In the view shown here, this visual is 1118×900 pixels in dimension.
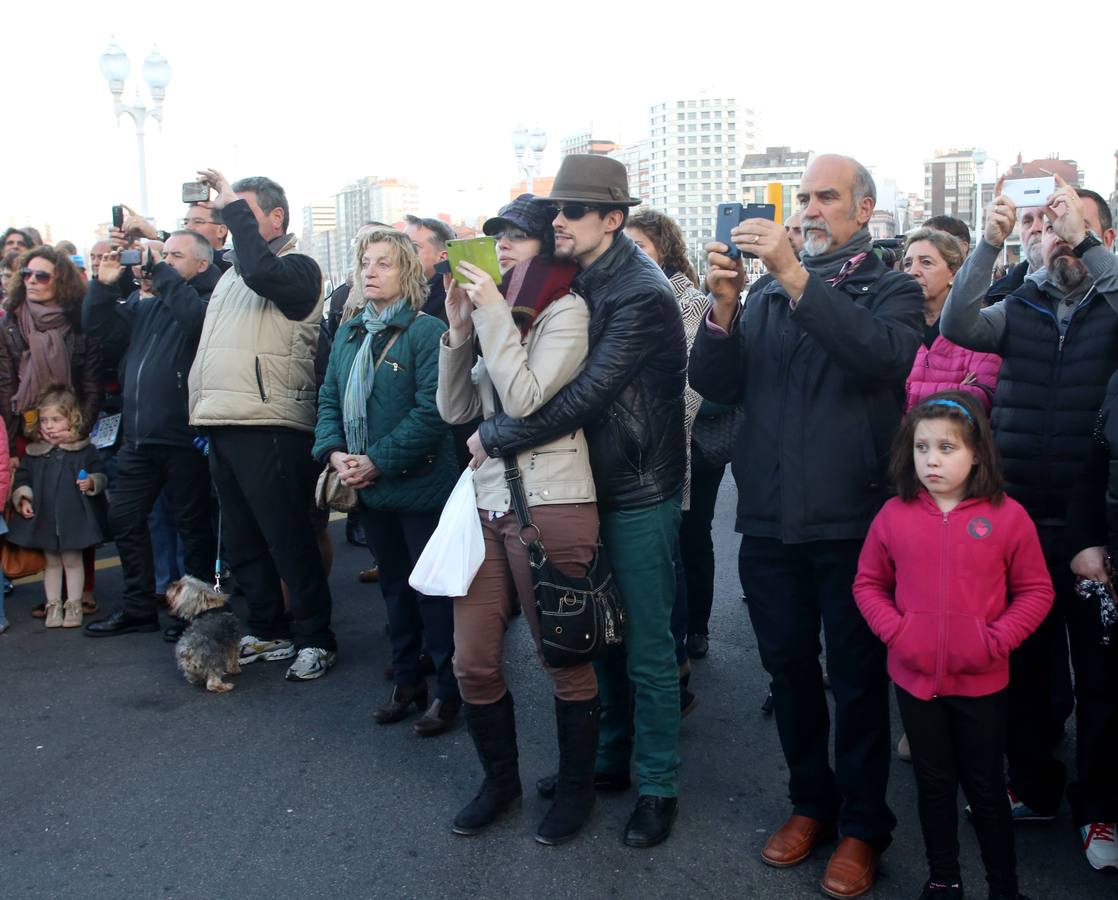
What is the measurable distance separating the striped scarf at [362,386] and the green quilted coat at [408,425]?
0.02 metres

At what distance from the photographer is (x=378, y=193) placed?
61812mm

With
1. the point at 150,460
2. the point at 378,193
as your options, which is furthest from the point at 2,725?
the point at 378,193

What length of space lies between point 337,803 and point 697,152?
17069 centimetres

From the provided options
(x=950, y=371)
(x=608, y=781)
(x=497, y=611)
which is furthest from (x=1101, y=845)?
(x=497, y=611)

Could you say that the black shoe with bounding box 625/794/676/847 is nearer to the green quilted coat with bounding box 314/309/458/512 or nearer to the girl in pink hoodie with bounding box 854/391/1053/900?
the girl in pink hoodie with bounding box 854/391/1053/900

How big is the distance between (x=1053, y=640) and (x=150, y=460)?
4.58m

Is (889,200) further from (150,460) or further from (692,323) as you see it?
(150,460)

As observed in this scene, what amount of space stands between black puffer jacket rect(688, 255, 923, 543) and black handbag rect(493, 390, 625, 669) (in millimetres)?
509

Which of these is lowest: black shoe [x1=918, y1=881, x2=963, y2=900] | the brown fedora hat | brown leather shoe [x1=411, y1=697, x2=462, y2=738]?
brown leather shoe [x1=411, y1=697, x2=462, y2=738]

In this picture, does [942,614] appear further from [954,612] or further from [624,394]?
[624,394]

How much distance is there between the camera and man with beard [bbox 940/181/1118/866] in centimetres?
319

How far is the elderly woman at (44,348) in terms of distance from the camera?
19.6 feet

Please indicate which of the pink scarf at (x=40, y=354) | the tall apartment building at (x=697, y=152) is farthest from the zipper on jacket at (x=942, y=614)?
the tall apartment building at (x=697, y=152)

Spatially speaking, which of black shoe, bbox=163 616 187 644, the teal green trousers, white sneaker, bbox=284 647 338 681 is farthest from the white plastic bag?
black shoe, bbox=163 616 187 644
